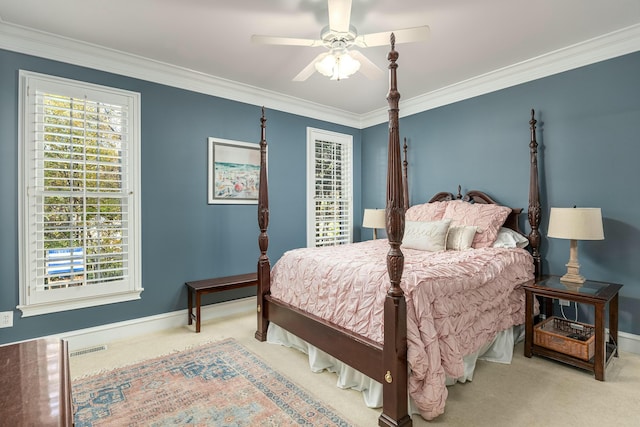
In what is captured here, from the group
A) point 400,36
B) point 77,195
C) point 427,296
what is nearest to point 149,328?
point 77,195

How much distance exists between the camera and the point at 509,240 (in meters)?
3.29

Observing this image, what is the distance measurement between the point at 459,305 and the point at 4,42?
411 centimetres

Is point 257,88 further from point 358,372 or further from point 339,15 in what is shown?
point 358,372

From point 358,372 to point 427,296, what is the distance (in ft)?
2.53

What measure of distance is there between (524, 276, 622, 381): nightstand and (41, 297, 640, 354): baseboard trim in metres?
0.17

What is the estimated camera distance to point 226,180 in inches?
155

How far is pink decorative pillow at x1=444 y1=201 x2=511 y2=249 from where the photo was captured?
10.8ft

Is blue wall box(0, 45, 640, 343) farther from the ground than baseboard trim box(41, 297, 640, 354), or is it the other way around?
blue wall box(0, 45, 640, 343)

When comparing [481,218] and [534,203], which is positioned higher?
[534,203]

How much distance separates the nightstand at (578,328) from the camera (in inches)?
93.4

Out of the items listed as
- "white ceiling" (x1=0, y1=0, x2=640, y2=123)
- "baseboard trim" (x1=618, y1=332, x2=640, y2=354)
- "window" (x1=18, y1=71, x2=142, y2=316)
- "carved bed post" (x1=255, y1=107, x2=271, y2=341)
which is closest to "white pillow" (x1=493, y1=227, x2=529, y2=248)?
"baseboard trim" (x1=618, y1=332, x2=640, y2=354)

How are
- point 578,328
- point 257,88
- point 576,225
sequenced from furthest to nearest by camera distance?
point 257,88
point 578,328
point 576,225

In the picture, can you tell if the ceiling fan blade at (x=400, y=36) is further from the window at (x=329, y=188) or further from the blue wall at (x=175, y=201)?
the window at (x=329, y=188)

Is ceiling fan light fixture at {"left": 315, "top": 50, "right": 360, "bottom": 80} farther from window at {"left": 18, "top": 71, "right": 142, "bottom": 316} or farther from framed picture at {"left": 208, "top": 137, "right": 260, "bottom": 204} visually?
window at {"left": 18, "top": 71, "right": 142, "bottom": 316}
